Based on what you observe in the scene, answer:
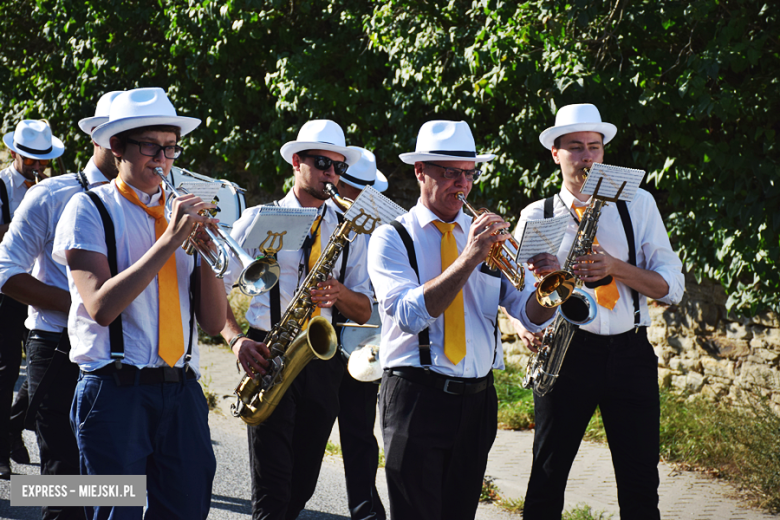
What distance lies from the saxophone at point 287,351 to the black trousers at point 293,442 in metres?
0.10

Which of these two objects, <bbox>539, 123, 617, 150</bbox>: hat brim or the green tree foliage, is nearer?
<bbox>539, 123, 617, 150</bbox>: hat brim

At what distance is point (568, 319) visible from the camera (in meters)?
3.71

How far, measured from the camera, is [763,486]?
17.3ft

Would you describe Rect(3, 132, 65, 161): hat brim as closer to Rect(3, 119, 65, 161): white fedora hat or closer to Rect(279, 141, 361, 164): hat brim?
Rect(3, 119, 65, 161): white fedora hat

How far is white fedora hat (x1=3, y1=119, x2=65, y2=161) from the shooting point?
20.2ft

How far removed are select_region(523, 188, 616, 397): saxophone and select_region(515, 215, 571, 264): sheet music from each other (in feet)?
1.23

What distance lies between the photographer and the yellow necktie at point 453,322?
10.8ft

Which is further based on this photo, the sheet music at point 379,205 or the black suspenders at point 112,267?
the sheet music at point 379,205

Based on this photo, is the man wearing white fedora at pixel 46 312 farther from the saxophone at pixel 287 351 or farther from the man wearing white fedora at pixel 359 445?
the man wearing white fedora at pixel 359 445

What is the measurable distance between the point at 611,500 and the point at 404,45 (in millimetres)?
4886

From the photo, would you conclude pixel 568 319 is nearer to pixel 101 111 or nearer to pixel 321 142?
pixel 321 142

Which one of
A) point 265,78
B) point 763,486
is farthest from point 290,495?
point 265,78

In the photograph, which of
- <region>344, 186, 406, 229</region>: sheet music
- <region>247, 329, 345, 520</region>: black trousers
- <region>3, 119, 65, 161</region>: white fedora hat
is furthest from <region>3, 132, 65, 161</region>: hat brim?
<region>344, 186, 406, 229</region>: sheet music

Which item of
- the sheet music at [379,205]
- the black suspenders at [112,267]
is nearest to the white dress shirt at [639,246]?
the sheet music at [379,205]
